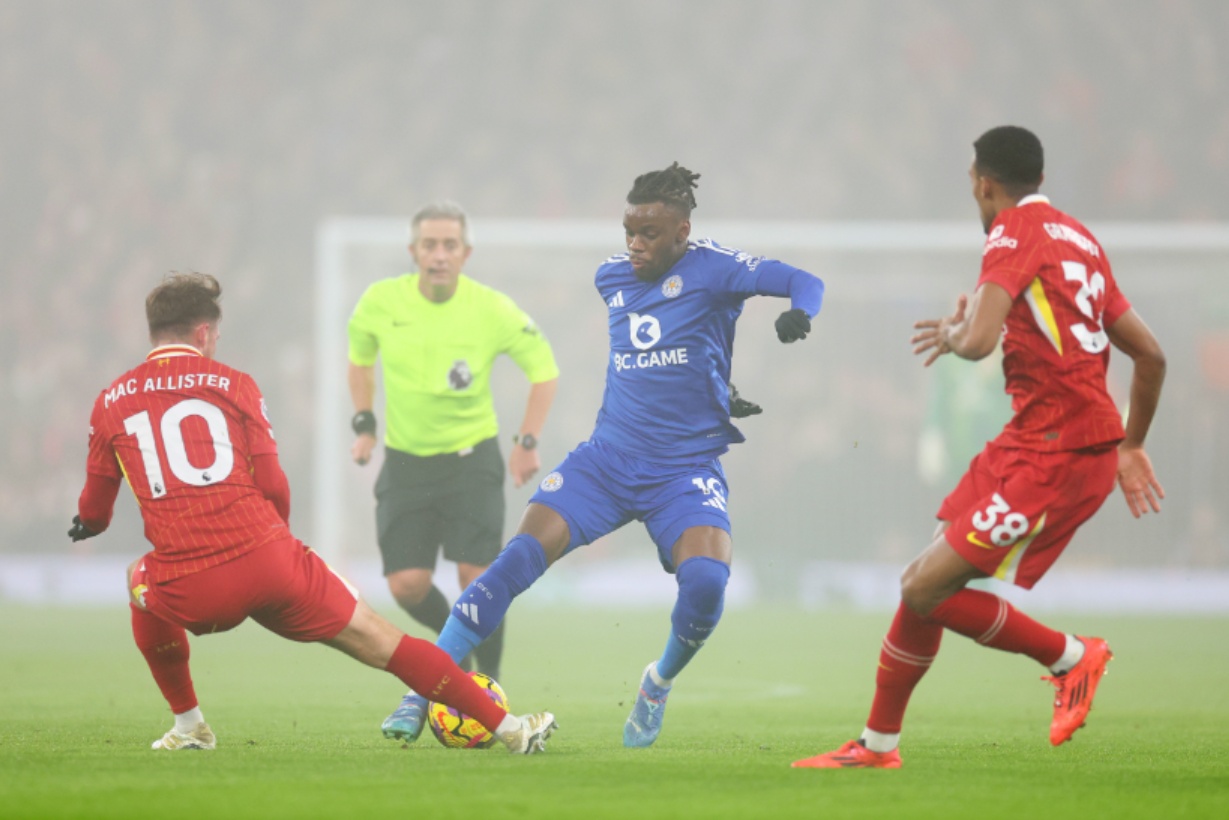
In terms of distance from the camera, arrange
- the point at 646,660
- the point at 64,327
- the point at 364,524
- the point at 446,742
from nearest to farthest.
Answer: the point at 446,742 < the point at 646,660 < the point at 364,524 < the point at 64,327

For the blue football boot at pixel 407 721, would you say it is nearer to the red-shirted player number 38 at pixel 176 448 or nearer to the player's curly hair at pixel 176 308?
the red-shirted player number 38 at pixel 176 448

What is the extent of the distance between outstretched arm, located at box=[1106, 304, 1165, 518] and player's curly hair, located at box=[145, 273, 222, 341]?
3088 millimetres

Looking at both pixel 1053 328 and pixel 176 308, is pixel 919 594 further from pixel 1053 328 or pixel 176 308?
pixel 176 308

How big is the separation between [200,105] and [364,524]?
12.0 meters

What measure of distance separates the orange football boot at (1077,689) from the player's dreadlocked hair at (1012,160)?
5.06ft

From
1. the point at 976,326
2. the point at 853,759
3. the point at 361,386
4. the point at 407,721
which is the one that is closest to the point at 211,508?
the point at 407,721

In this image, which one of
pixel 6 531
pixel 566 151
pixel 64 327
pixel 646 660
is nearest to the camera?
pixel 646 660

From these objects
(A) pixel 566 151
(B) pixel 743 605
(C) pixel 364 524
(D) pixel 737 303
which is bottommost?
(B) pixel 743 605

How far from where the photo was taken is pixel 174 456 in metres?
5.26

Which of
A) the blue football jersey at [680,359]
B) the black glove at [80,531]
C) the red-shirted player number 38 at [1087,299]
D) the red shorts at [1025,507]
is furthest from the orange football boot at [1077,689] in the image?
the black glove at [80,531]

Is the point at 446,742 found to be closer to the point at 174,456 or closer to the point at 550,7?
the point at 174,456

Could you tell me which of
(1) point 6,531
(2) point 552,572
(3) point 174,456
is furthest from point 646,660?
(1) point 6,531

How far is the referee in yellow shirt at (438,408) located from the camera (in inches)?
313

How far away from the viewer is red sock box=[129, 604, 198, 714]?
565 cm
